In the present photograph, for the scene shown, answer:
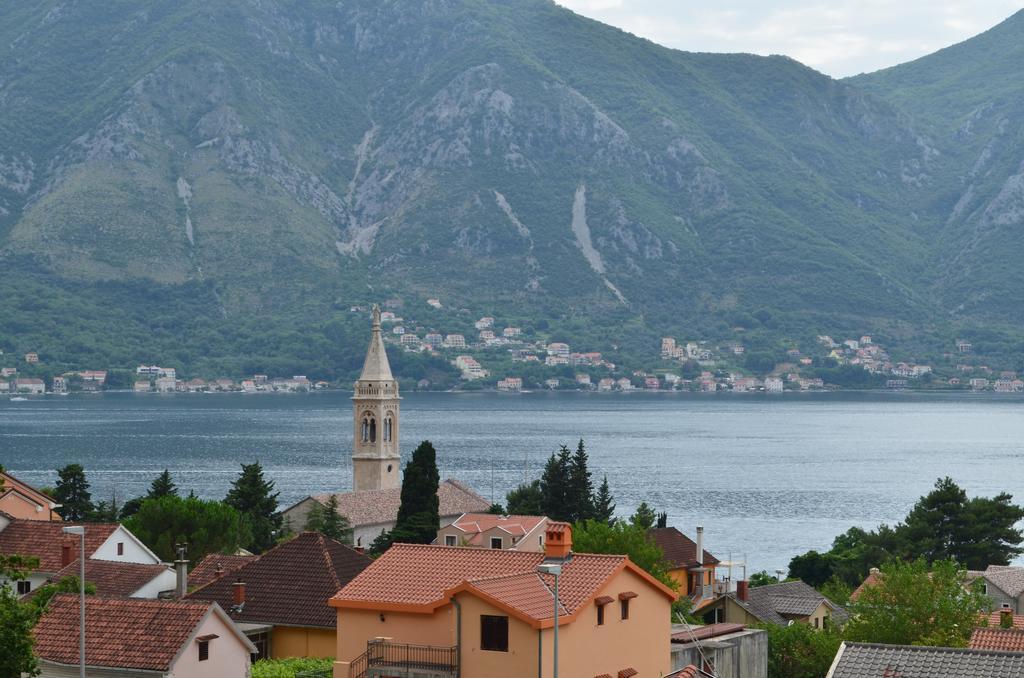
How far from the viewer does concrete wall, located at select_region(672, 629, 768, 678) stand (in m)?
30.8

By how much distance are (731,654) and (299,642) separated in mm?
8623

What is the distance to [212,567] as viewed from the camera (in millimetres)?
42656

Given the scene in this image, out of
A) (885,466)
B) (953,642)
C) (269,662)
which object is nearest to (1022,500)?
(885,466)

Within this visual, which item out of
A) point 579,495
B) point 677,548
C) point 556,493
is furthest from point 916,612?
point 556,493

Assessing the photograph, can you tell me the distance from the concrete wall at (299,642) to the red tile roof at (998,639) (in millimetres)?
11990

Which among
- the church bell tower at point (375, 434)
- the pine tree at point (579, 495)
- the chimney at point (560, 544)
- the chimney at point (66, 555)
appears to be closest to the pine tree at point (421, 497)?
the pine tree at point (579, 495)

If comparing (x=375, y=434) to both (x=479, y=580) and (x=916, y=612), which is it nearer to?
(x=916, y=612)

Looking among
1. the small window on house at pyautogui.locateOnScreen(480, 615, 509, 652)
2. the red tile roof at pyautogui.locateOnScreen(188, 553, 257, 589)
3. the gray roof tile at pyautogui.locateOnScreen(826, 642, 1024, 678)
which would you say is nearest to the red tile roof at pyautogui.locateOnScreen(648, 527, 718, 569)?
the red tile roof at pyautogui.locateOnScreen(188, 553, 257, 589)

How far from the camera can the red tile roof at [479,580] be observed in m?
25.2

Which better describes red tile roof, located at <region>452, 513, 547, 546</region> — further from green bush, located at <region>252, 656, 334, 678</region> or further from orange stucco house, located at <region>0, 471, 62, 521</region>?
green bush, located at <region>252, 656, 334, 678</region>

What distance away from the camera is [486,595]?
24938 millimetres

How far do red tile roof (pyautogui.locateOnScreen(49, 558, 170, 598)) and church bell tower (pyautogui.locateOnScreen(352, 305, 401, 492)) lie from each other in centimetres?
5060

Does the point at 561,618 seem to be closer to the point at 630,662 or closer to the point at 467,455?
the point at 630,662

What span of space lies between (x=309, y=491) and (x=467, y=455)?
4362cm
